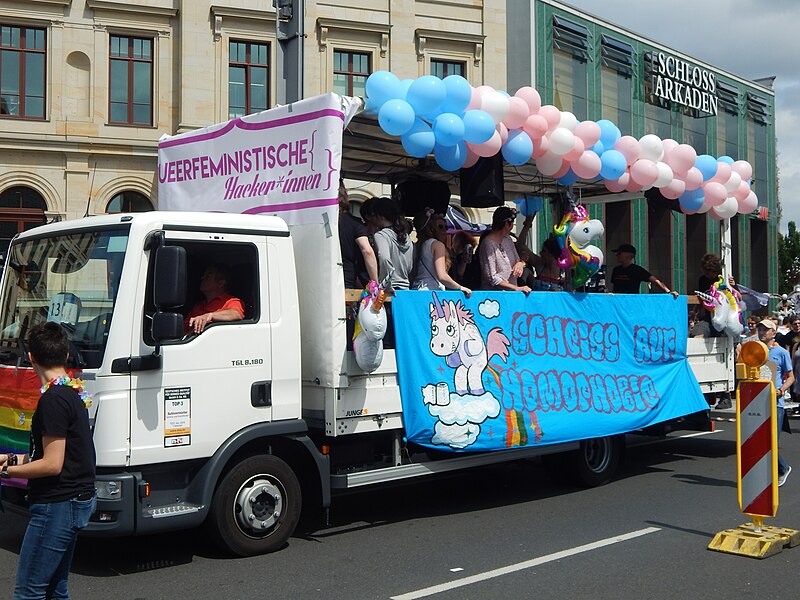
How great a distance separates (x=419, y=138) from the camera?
764cm

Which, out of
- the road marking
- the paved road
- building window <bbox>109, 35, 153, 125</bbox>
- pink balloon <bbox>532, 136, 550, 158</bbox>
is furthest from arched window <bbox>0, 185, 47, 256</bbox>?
the road marking

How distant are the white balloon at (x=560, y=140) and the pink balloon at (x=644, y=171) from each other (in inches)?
44.5

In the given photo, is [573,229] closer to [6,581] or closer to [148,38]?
[6,581]

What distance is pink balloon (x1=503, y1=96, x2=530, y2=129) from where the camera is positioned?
26.9 ft

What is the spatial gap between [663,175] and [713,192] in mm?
950

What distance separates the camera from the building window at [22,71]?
25.8 meters

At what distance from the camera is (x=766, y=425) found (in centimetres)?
699

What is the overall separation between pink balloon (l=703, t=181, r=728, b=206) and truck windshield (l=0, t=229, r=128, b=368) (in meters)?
6.68

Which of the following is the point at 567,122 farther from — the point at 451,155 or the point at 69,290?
the point at 69,290

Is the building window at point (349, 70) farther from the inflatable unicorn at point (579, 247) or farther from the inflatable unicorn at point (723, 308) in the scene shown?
the inflatable unicorn at point (579, 247)

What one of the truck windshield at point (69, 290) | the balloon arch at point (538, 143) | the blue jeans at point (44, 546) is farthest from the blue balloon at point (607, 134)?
the blue jeans at point (44, 546)

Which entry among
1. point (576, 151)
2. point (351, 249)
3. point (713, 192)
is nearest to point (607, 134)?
point (576, 151)

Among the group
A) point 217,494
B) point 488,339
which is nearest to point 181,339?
point 217,494

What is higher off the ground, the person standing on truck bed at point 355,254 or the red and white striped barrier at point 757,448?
the person standing on truck bed at point 355,254
